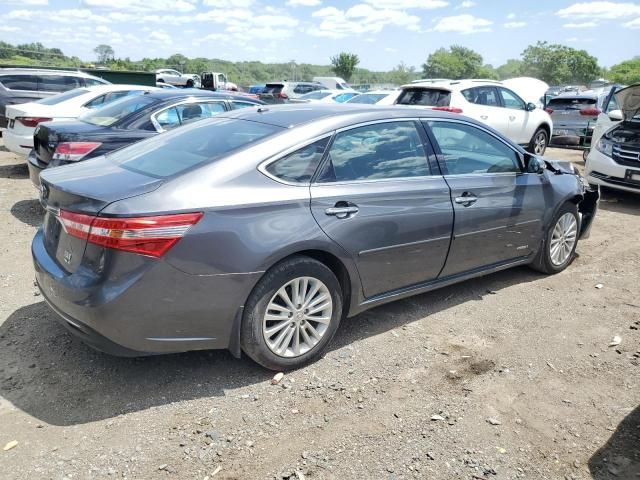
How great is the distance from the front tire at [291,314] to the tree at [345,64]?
5856 cm

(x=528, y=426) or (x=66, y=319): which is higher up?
(x=66, y=319)

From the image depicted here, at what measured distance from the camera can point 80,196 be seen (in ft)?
10.0

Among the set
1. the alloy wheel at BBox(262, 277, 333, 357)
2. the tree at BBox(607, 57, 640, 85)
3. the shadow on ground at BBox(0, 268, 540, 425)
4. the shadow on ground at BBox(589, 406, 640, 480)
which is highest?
the tree at BBox(607, 57, 640, 85)

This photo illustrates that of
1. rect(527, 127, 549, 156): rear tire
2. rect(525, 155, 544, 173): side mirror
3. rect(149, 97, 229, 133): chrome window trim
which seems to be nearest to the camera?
rect(525, 155, 544, 173): side mirror

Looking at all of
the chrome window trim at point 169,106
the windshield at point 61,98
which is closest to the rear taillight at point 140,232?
the chrome window trim at point 169,106

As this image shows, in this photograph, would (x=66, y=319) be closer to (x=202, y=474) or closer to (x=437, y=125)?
(x=202, y=474)

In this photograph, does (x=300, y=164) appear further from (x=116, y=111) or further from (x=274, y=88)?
(x=274, y=88)

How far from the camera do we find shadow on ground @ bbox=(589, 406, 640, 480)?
2684mm

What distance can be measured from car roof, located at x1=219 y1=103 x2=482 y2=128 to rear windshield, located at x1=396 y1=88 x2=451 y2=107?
6657mm

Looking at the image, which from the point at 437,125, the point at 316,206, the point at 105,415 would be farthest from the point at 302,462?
the point at 437,125

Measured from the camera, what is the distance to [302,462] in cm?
270

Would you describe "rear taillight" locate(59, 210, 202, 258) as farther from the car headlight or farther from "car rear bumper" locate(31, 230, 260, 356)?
the car headlight

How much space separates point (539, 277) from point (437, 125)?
1.98m

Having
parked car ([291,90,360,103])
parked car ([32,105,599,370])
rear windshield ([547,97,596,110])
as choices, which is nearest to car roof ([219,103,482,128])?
parked car ([32,105,599,370])
